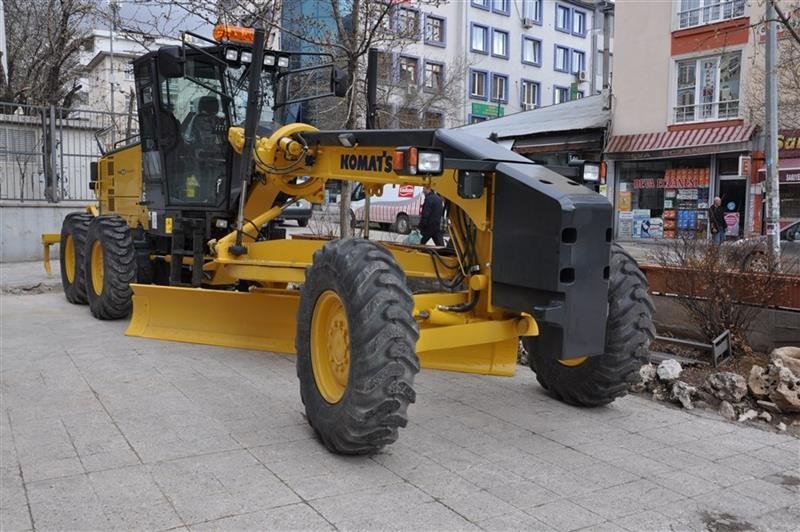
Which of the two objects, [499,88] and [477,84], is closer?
[477,84]

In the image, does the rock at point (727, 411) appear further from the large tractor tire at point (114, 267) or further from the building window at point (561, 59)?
the building window at point (561, 59)

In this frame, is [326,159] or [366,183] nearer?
[366,183]

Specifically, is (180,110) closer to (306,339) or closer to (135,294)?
(135,294)

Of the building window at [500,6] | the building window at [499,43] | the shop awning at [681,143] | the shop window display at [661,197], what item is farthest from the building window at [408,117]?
the building window at [500,6]

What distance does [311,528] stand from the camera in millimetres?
3549

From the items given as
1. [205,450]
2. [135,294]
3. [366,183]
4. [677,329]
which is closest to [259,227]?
[135,294]

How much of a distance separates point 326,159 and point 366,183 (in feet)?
2.00

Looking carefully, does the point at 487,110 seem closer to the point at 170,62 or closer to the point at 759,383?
the point at 170,62

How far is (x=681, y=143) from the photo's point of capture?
26016mm

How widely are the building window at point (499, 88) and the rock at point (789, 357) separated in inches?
1891

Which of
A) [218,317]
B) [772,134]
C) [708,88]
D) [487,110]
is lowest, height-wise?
[218,317]

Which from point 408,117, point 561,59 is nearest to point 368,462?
point 408,117

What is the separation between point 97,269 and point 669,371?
22.7ft

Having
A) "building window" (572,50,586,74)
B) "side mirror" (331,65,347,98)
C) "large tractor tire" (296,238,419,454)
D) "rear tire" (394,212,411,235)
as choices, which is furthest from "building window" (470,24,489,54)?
"large tractor tire" (296,238,419,454)
